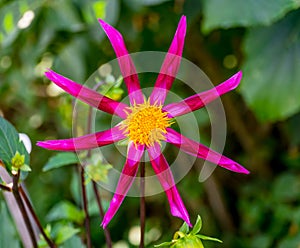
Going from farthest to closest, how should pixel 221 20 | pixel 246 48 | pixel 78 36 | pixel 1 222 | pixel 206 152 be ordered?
pixel 78 36, pixel 246 48, pixel 221 20, pixel 1 222, pixel 206 152

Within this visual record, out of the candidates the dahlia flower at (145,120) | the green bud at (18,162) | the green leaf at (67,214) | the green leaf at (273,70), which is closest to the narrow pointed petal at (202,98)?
the dahlia flower at (145,120)

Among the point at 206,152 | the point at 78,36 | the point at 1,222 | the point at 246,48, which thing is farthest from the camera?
the point at 78,36

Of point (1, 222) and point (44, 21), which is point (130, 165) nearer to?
point (1, 222)

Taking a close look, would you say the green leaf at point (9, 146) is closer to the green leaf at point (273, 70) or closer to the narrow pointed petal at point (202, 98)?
the narrow pointed petal at point (202, 98)

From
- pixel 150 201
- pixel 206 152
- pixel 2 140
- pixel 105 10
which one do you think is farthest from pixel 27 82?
pixel 206 152

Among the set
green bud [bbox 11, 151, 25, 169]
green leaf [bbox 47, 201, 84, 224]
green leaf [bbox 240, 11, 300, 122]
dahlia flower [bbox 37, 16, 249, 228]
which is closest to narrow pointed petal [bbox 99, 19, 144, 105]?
dahlia flower [bbox 37, 16, 249, 228]

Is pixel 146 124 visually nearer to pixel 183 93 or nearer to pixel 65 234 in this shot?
pixel 65 234

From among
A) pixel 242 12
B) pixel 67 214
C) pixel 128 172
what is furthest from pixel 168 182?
pixel 242 12
